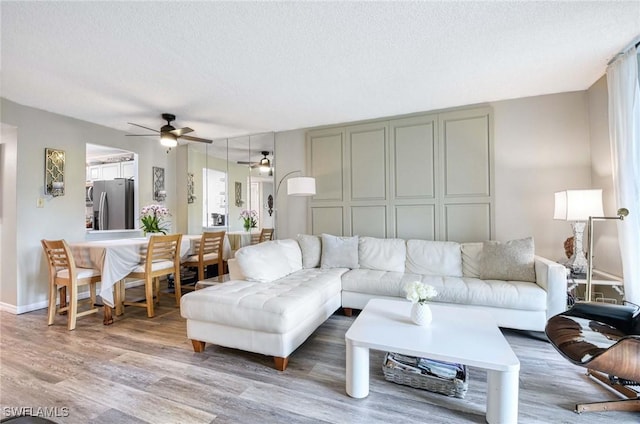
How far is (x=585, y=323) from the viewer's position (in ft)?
8.40

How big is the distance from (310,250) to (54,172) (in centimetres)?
352

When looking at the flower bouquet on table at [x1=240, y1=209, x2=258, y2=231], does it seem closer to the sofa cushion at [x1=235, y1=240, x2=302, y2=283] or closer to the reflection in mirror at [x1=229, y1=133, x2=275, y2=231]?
the reflection in mirror at [x1=229, y1=133, x2=275, y2=231]

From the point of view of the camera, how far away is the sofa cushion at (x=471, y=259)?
3.02m

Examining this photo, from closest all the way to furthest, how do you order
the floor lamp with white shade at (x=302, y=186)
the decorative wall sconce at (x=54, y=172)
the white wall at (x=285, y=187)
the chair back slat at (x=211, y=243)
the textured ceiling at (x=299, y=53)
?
the textured ceiling at (x=299, y=53) → the decorative wall sconce at (x=54, y=172) → the floor lamp with white shade at (x=302, y=186) → the chair back slat at (x=211, y=243) → the white wall at (x=285, y=187)

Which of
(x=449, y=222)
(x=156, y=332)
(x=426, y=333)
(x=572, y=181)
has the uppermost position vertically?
(x=572, y=181)

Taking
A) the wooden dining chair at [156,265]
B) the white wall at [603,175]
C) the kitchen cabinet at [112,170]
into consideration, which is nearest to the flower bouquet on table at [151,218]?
the wooden dining chair at [156,265]

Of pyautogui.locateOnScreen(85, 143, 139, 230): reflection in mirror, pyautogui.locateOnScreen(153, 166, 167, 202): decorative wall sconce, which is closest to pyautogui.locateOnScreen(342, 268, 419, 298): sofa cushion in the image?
pyautogui.locateOnScreen(153, 166, 167, 202): decorative wall sconce

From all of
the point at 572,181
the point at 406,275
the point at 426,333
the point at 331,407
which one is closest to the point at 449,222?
the point at 406,275

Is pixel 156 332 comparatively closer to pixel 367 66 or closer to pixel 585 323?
pixel 367 66

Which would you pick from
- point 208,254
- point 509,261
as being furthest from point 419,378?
point 208,254

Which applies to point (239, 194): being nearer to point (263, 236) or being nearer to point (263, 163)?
point (263, 163)

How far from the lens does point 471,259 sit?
3066 millimetres

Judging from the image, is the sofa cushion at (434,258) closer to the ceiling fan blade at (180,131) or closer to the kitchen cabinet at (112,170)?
the ceiling fan blade at (180,131)

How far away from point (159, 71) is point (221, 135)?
2.16 meters
